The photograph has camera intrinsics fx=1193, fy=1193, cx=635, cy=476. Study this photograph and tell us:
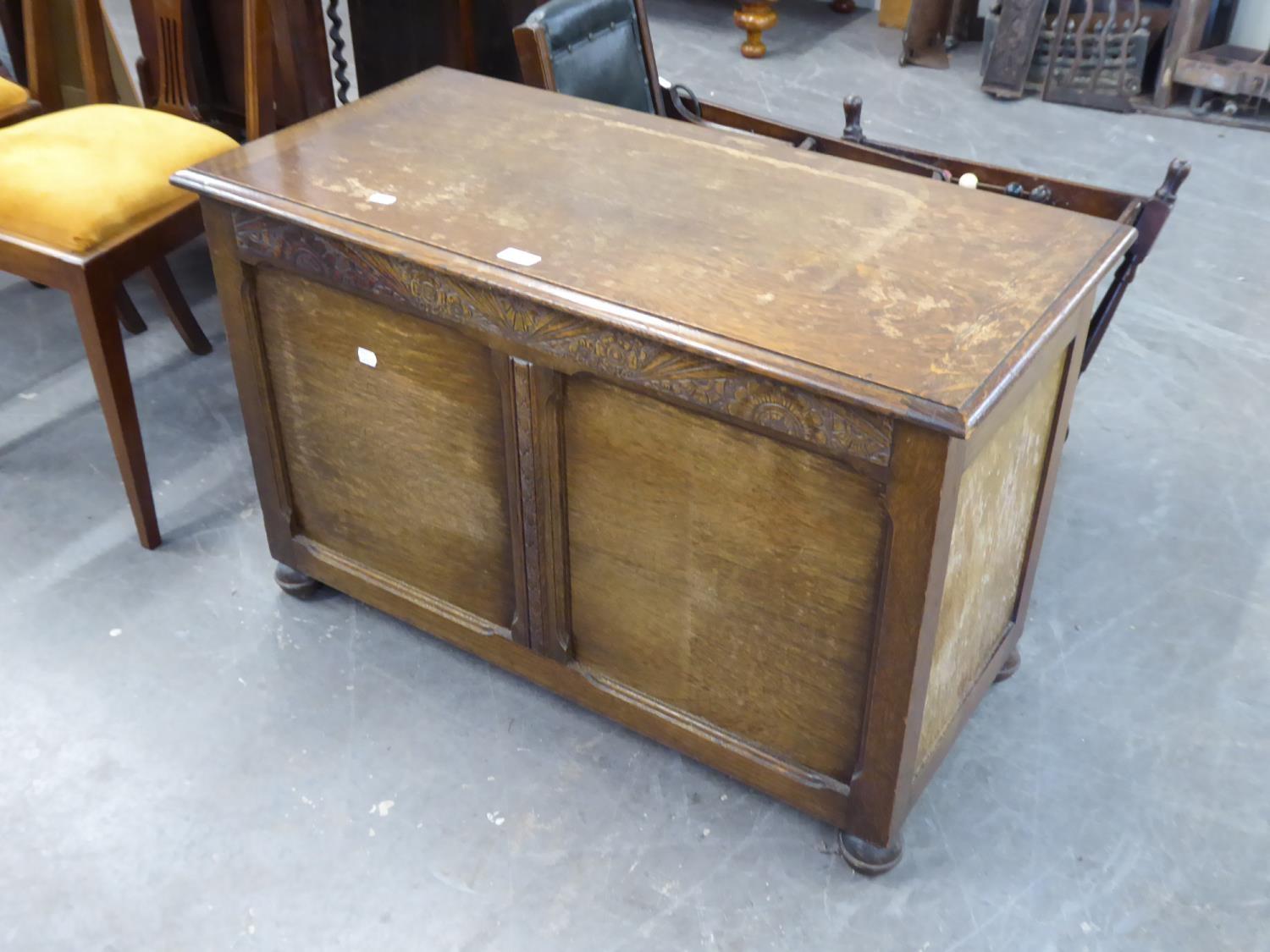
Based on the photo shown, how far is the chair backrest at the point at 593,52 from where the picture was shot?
222cm

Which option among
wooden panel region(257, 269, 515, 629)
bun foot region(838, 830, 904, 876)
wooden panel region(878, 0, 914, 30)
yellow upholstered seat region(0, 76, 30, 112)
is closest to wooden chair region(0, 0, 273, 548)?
yellow upholstered seat region(0, 76, 30, 112)

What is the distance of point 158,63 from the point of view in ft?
7.76

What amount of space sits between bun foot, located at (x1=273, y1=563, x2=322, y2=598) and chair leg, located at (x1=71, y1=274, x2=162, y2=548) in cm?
29

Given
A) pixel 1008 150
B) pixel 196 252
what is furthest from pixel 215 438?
pixel 1008 150

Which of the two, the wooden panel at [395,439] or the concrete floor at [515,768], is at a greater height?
the wooden panel at [395,439]

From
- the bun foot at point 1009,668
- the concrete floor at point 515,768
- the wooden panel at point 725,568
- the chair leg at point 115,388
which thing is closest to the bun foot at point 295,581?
the concrete floor at point 515,768

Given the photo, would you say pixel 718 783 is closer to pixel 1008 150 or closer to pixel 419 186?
pixel 419 186

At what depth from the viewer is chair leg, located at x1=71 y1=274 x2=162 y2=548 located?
6.28ft

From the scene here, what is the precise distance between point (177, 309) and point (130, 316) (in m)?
0.19

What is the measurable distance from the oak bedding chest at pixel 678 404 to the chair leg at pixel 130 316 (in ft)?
3.58

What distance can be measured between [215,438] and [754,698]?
4.59 ft

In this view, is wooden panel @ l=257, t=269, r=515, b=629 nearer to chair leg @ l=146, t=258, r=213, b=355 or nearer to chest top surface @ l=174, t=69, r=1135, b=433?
chest top surface @ l=174, t=69, r=1135, b=433

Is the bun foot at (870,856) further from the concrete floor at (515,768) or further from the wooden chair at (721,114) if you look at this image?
the wooden chair at (721,114)

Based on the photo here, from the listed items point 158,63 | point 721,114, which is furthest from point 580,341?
point 158,63
